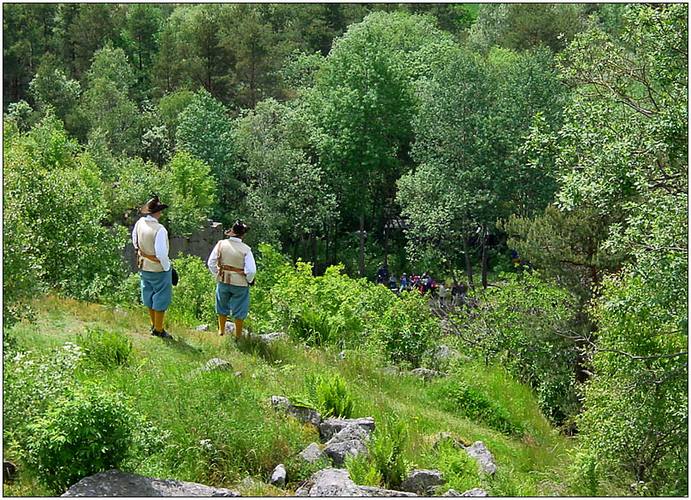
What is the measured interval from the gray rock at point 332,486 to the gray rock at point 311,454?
1.94 ft

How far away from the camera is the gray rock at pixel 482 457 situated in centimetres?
938

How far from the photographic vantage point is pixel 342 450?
355 inches

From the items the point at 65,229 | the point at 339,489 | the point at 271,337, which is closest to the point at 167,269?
the point at 271,337

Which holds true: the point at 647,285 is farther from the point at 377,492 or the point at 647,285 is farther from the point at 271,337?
the point at 271,337

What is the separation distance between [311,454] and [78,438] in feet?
8.53

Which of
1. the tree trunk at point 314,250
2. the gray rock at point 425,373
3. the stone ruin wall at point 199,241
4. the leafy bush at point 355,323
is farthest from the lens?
the tree trunk at point 314,250

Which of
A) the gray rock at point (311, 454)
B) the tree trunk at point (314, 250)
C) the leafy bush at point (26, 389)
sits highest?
the leafy bush at point (26, 389)

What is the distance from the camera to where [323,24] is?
58469mm

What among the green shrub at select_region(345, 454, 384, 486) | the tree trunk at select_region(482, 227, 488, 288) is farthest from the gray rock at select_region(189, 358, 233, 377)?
the tree trunk at select_region(482, 227, 488, 288)

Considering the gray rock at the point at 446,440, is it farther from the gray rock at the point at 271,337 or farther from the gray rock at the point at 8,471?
the gray rock at the point at 8,471

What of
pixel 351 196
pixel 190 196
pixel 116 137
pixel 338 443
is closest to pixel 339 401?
pixel 338 443

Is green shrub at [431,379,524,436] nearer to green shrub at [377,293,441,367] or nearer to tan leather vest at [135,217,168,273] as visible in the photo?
green shrub at [377,293,441,367]

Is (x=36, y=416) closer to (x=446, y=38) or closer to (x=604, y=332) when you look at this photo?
(x=604, y=332)

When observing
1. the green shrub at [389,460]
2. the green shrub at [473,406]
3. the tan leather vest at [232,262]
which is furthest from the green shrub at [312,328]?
the green shrub at [389,460]
